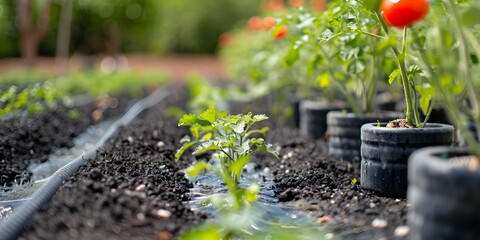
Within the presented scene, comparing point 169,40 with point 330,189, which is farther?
point 169,40

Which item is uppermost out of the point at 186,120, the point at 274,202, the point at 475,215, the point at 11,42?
the point at 11,42

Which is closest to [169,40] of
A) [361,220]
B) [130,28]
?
[130,28]

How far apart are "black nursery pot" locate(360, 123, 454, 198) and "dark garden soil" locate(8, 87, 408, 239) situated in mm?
80

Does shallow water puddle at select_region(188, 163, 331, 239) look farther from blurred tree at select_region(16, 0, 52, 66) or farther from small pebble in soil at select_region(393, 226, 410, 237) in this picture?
blurred tree at select_region(16, 0, 52, 66)

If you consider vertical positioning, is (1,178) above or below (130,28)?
below

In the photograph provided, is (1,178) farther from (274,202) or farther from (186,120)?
(274,202)

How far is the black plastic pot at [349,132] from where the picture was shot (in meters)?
3.80

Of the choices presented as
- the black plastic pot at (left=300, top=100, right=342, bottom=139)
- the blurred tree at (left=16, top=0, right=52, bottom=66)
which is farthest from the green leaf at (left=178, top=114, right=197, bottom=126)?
the blurred tree at (left=16, top=0, right=52, bottom=66)

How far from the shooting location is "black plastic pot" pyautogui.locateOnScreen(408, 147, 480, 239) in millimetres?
1689

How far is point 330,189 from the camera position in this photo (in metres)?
3.02

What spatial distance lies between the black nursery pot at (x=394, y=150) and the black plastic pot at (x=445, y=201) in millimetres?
921

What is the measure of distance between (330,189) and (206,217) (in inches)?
30.1

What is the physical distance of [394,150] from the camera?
9.20 ft

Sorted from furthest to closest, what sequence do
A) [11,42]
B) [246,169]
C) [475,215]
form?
[11,42] < [246,169] < [475,215]
